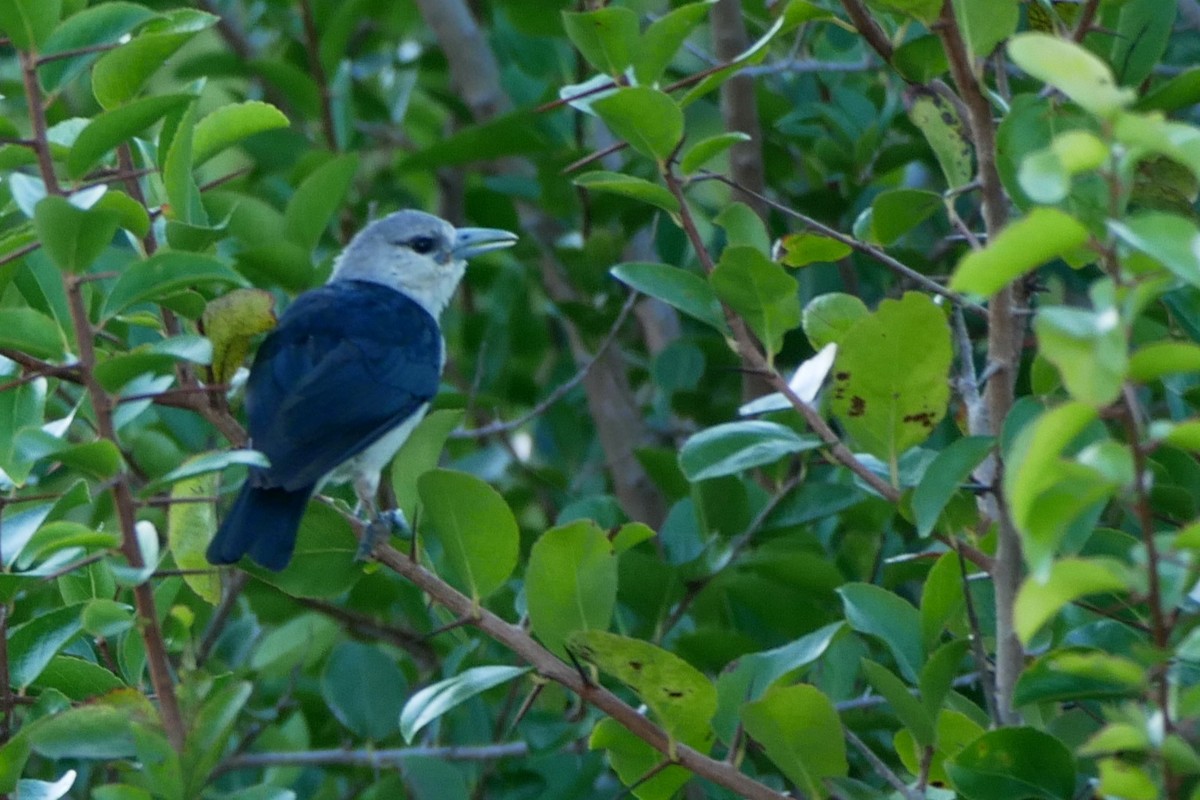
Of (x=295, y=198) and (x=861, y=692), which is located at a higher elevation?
(x=295, y=198)

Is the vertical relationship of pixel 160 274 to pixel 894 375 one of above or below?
above

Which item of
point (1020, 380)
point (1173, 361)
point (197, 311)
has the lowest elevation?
point (1020, 380)

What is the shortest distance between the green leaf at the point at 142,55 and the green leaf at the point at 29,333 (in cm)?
52

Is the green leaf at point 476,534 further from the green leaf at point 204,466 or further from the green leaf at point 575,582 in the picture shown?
the green leaf at point 204,466

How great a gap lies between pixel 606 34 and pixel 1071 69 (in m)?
1.15

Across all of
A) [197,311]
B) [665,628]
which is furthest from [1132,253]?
[665,628]

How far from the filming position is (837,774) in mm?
2402

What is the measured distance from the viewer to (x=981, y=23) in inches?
95.0

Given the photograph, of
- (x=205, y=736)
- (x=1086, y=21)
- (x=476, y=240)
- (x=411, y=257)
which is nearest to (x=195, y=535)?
(x=205, y=736)

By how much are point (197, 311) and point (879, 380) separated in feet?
4.19

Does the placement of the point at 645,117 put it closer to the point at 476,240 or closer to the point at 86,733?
the point at 86,733

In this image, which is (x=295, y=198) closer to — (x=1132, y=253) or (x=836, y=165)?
(x=836, y=165)

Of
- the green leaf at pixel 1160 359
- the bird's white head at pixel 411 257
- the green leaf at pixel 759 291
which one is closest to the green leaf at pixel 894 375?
the green leaf at pixel 759 291

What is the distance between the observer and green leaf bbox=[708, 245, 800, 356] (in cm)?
259
